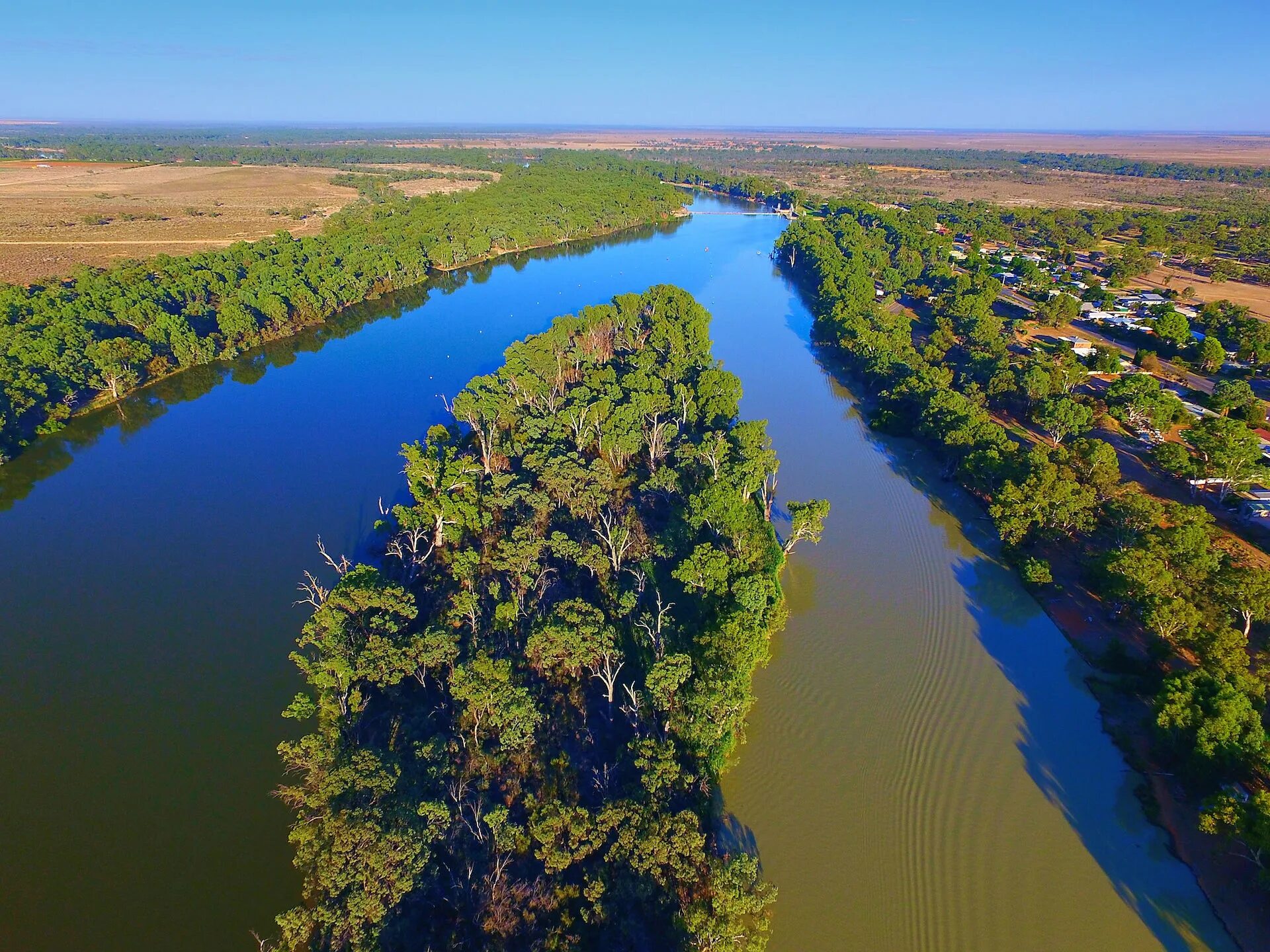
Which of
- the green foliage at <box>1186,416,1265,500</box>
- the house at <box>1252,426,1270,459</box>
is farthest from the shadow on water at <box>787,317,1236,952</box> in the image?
the house at <box>1252,426,1270,459</box>

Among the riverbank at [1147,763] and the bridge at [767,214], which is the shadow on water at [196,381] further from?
the riverbank at [1147,763]

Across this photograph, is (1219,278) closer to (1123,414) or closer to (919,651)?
(1123,414)

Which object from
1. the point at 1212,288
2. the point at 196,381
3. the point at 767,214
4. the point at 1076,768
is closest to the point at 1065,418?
the point at 1076,768

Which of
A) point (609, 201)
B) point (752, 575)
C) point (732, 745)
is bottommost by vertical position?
point (732, 745)

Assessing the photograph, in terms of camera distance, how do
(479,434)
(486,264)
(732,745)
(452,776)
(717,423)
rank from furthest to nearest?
(486,264), (717,423), (479,434), (732,745), (452,776)

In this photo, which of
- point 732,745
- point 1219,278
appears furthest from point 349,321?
point 1219,278

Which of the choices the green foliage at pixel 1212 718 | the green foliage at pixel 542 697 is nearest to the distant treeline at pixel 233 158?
the green foliage at pixel 542 697

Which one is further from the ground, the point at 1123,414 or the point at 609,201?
the point at 609,201
